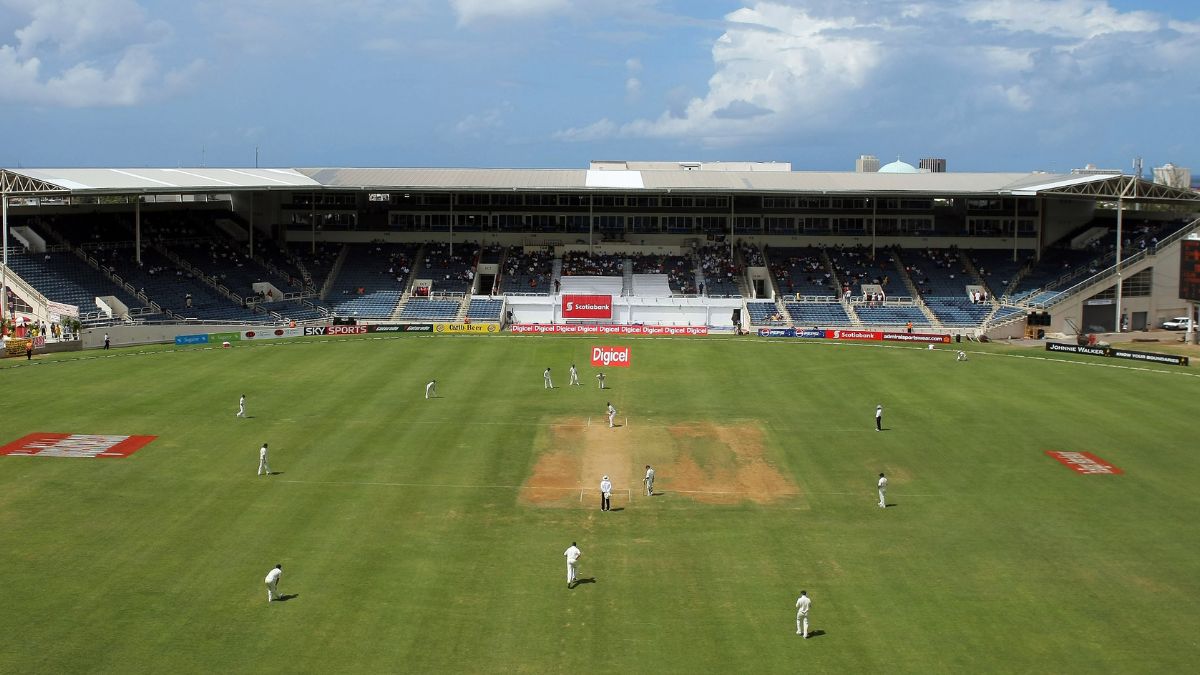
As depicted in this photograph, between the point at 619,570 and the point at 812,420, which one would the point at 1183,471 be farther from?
the point at 619,570

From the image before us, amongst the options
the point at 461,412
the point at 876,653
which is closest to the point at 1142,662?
the point at 876,653

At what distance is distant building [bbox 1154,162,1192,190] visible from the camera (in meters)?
99.2

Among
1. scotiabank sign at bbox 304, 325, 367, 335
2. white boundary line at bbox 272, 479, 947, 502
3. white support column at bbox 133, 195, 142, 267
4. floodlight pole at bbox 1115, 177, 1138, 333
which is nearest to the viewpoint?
white boundary line at bbox 272, 479, 947, 502

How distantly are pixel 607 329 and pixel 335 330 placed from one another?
72.3 feet

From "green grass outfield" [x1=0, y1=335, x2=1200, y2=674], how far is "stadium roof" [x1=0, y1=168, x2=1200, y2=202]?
85.1 feet

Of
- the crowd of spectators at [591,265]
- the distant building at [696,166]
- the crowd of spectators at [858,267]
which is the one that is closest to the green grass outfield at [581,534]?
the crowd of spectators at [858,267]

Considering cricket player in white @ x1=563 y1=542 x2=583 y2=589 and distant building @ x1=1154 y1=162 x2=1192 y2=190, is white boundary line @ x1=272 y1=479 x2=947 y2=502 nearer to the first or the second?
cricket player in white @ x1=563 y1=542 x2=583 y2=589

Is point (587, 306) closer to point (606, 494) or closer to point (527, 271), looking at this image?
point (527, 271)

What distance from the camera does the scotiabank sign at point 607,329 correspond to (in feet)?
295

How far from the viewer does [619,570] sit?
1398 inches

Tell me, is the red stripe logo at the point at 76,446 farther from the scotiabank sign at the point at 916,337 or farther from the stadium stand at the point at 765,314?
the scotiabank sign at the point at 916,337

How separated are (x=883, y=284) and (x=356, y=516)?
223 ft

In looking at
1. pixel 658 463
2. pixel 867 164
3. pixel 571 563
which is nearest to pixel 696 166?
pixel 867 164

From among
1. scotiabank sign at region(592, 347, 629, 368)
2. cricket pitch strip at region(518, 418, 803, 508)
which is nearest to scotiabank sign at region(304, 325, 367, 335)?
scotiabank sign at region(592, 347, 629, 368)
